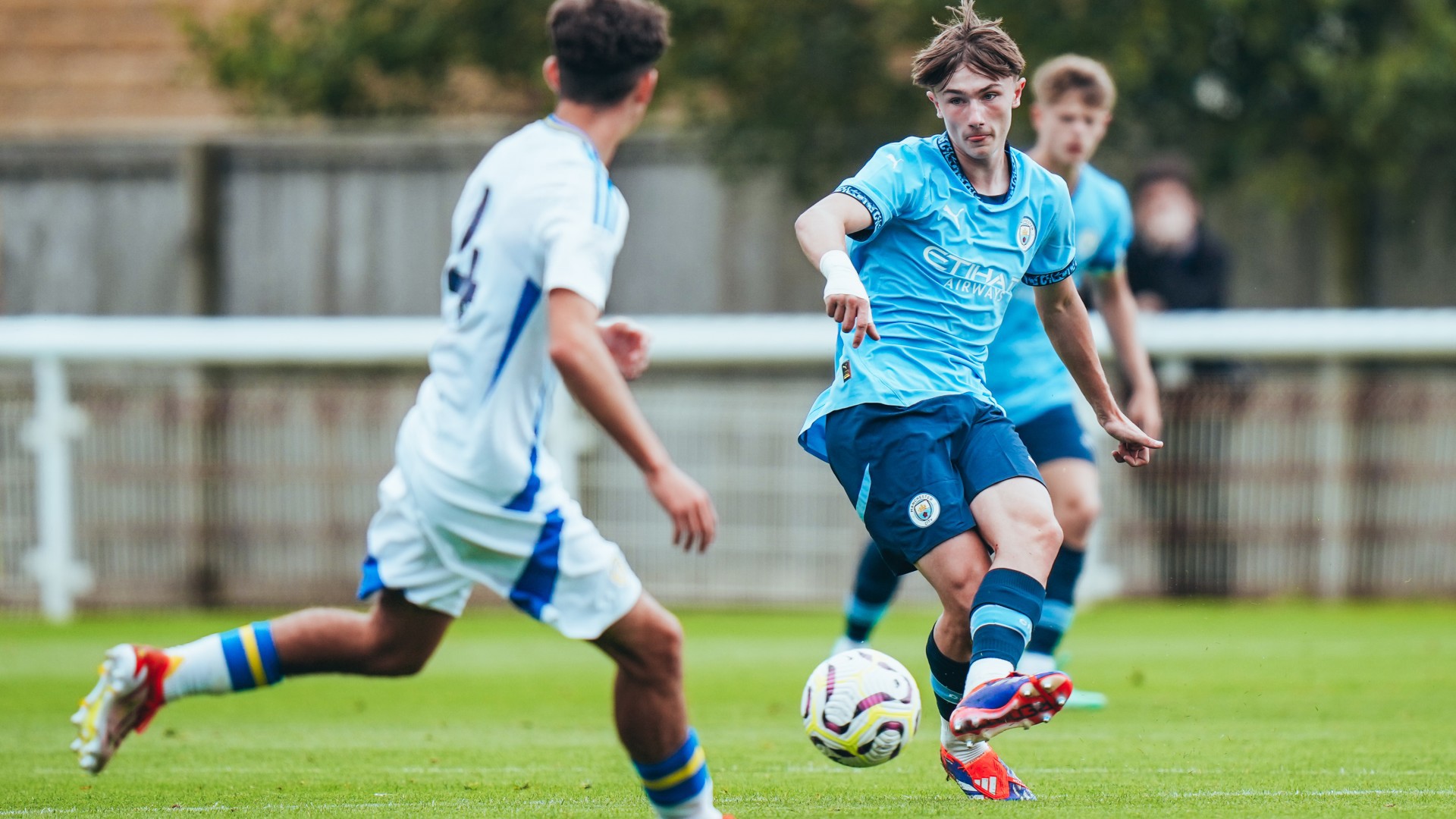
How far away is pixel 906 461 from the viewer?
16.0 ft

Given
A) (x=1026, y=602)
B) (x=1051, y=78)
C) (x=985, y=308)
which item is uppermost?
(x=1051, y=78)

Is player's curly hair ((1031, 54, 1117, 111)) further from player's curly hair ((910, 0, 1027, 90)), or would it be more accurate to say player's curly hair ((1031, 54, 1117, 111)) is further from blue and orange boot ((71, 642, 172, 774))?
blue and orange boot ((71, 642, 172, 774))

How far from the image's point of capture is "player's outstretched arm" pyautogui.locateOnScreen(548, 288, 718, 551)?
386 centimetres

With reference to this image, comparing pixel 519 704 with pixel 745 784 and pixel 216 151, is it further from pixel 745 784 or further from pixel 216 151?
pixel 216 151

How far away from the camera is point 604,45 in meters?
4.21

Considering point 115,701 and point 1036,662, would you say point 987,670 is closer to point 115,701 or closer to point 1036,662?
point 115,701

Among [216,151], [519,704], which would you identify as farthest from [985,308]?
[216,151]

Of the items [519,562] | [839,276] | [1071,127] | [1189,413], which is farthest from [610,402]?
[1189,413]

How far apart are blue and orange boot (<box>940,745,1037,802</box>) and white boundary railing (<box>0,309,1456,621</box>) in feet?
19.9

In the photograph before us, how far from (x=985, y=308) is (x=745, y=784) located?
1.56 metres

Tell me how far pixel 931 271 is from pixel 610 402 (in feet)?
4.86

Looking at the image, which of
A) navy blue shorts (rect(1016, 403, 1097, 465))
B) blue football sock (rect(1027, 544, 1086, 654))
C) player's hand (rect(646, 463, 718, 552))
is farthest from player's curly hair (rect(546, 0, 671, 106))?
blue football sock (rect(1027, 544, 1086, 654))

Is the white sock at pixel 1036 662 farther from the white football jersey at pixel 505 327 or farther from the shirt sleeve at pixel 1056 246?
the white football jersey at pixel 505 327

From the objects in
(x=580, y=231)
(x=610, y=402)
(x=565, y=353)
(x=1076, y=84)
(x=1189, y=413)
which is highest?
(x=1076, y=84)
